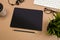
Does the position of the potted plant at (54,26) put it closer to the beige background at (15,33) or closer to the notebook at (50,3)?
the beige background at (15,33)

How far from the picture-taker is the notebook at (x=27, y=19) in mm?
1085

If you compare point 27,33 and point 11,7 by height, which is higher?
point 11,7

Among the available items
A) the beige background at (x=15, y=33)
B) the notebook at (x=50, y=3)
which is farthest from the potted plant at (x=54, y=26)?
the notebook at (x=50, y=3)

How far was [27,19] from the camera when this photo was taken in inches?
44.1

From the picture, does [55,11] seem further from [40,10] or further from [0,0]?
[0,0]

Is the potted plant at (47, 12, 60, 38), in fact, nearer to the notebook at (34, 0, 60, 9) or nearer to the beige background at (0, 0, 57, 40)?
the beige background at (0, 0, 57, 40)

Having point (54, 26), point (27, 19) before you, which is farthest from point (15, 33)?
point (54, 26)

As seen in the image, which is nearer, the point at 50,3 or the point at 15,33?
the point at 15,33

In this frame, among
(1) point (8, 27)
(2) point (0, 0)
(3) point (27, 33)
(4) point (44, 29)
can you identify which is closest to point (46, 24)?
(4) point (44, 29)

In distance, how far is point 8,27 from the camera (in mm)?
1084

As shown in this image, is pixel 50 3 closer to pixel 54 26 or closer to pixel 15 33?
pixel 54 26

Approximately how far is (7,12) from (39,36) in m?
0.34

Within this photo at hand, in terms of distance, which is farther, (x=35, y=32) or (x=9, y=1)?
(x=9, y=1)

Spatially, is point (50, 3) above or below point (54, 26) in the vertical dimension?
above
